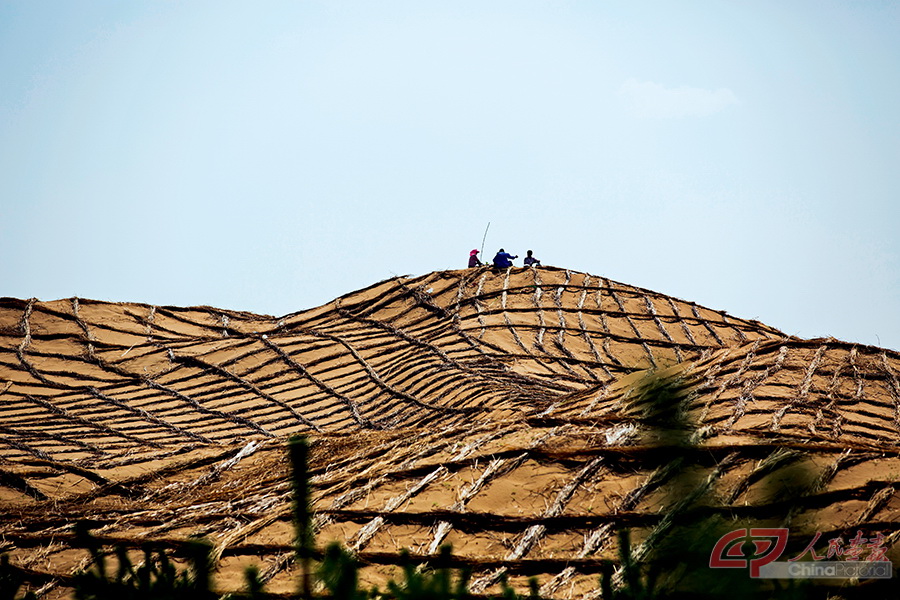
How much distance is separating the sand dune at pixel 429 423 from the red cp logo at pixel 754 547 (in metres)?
0.14

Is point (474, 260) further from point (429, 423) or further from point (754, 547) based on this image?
point (754, 547)

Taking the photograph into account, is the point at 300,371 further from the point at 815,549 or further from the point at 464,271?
the point at 815,549

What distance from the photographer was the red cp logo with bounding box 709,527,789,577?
8.03 ft

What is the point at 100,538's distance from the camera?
4621mm

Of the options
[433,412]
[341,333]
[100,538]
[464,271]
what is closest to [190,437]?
[433,412]

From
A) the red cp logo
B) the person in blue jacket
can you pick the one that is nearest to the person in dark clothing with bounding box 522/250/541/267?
the person in blue jacket

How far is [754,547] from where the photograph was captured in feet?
9.89

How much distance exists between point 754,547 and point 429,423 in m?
5.44

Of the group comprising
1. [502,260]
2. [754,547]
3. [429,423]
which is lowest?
[754,547]

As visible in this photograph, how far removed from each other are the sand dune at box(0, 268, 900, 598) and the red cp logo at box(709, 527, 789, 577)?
0.14 meters

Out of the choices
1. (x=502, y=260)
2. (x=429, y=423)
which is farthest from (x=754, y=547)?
(x=502, y=260)

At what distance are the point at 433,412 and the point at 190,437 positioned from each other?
8.03ft

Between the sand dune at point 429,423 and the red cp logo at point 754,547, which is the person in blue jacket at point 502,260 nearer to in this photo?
the sand dune at point 429,423

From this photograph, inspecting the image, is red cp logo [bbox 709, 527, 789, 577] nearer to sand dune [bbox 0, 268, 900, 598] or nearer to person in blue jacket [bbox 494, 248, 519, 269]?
sand dune [bbox 0, 268, 900, 598]
